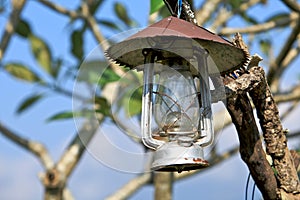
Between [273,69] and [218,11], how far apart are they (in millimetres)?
570

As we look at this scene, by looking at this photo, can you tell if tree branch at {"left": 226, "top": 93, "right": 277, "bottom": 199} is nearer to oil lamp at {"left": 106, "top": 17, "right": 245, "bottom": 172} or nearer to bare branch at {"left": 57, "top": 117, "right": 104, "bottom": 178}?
oil lamp at {"left": 106, "top": 17, "right": 245, "bottom": 172}

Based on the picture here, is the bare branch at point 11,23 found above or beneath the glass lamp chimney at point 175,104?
above

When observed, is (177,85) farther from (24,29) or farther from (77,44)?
(24,29)

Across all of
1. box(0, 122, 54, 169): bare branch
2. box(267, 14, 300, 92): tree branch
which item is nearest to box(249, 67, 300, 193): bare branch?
box(267, 14, 300, 92): tree branch

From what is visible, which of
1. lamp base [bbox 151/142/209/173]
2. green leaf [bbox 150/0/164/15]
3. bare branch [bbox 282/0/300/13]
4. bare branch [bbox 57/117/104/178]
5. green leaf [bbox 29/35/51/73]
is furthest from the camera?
green leaf [bbox 29/35/51/73]

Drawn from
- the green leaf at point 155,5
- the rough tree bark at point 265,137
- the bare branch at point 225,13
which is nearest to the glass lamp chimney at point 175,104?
the rough tree bark at point 265,137

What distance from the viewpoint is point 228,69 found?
1084 mm

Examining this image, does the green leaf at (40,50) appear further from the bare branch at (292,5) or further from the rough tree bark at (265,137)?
the rough tree bark at (265,137)

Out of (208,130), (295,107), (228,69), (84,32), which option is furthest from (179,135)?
(295,107)

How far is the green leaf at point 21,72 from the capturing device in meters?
2.45

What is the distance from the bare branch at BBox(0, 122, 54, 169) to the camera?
91.5 inches

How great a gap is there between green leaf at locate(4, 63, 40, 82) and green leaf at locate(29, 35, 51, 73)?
6cm

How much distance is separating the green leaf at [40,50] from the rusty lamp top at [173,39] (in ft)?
4.96

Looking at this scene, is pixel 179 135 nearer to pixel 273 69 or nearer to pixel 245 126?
pixel 245 126
